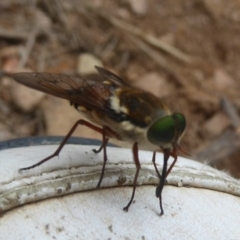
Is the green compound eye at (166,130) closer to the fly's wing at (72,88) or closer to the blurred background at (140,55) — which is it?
the fly's wing at (72,88)

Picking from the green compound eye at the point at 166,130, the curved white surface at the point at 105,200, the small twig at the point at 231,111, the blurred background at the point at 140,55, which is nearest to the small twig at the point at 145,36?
the blurred background at the point at 140,55

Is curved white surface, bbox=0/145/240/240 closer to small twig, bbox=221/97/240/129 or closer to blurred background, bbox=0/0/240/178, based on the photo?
blurred background, bbox=0/0/240/178

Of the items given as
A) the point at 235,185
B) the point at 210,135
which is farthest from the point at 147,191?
the point at 210,135

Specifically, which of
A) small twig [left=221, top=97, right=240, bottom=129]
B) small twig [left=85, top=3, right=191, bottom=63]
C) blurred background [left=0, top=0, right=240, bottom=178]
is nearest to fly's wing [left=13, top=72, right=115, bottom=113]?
blurred background [left=0, top=0, right=240, bottom=178]

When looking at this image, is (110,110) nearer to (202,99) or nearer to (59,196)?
(59,196)

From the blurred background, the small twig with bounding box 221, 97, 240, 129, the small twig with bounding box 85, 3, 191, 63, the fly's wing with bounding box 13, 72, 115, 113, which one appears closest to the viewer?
the fly's wing with bounding box 13, 72, 115, 113

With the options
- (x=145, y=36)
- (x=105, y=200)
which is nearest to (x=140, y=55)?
(x=145, y=36)
